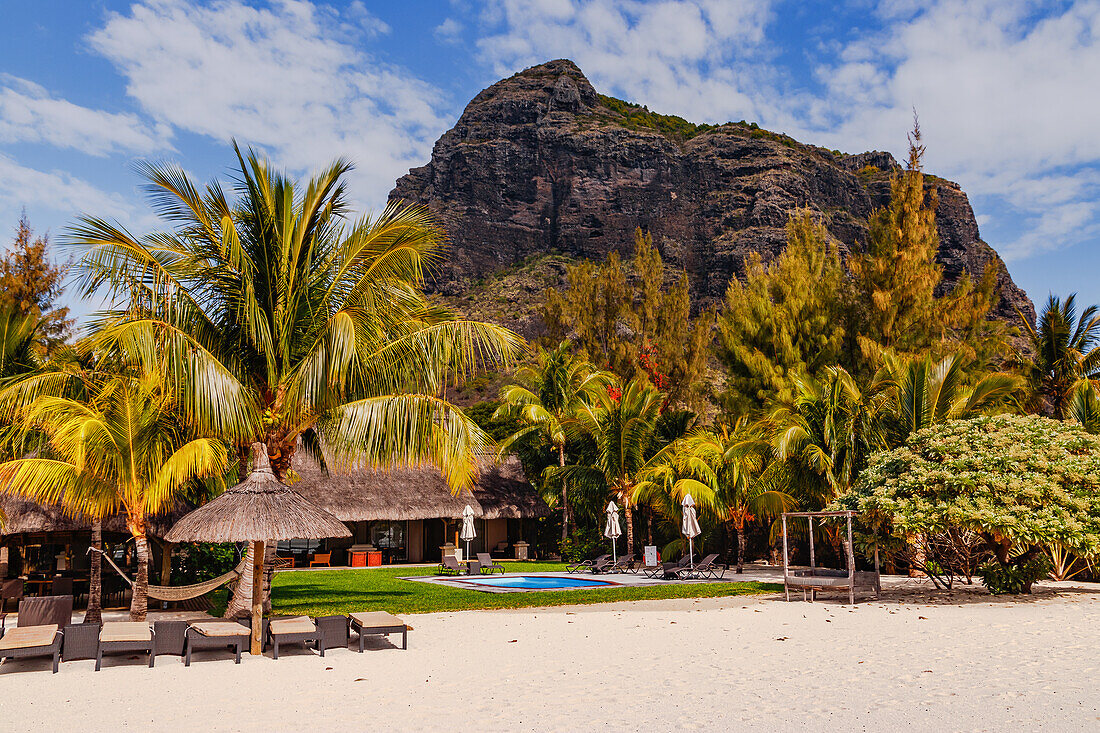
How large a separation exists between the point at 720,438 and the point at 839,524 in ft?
21.4

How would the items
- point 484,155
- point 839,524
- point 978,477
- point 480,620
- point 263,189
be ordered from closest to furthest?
point 263,189, point 480,620, point 978,477, point 839,524, point 484,155

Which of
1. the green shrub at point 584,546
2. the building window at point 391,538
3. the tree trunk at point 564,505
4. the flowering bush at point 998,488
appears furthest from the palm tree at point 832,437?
the building window at point 391,538

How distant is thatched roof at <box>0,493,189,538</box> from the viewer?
1259 cm

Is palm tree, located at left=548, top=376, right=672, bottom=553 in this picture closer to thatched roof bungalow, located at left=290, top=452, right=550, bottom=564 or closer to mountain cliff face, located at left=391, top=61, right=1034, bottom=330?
thatched roof bungalow, located at left=290, top=452, right=550, bottom=564

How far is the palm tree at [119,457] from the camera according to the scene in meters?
9.98

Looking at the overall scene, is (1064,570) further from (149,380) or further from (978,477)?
(149,380)

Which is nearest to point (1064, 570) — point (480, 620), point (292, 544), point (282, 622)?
point (480, 620)

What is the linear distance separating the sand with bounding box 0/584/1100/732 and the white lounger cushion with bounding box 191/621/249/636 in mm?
289

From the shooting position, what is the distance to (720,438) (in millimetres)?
22359

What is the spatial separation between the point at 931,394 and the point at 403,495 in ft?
48.4

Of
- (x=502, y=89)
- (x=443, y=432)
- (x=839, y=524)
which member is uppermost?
(x=502, y=89)

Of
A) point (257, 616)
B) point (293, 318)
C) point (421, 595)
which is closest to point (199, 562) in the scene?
point (421, 595)

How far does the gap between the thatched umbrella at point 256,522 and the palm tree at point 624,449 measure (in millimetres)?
14231

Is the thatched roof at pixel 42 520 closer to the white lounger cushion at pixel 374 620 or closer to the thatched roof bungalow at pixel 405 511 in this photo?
the thatched roof bungalow at pixel 405 511
